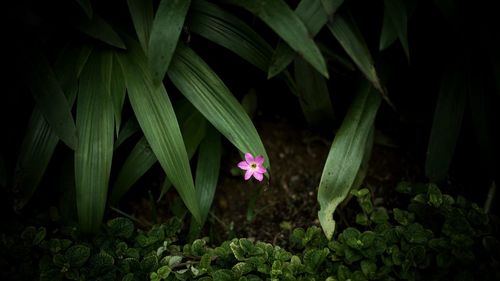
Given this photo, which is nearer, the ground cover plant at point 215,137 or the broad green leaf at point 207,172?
the ground cover plant at point 215,137

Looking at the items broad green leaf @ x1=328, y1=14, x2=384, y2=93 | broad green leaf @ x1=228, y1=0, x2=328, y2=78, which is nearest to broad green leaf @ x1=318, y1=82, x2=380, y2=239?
broad green leaf @ x1=328, y1=14, x2=384, y2=93

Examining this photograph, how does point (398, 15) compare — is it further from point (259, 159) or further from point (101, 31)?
point (101, 31)

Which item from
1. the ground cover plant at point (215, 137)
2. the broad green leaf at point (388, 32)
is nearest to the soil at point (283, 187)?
the ground cover plant at point (215, 137)

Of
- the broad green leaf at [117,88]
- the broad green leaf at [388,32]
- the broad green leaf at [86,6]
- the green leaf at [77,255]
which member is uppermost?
the broad green leaf at [388,32]

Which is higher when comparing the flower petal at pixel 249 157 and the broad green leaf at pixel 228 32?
the broad green leaf at pixel 228 32

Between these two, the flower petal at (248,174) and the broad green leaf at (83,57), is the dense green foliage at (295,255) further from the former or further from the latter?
the broad green leaf at (83,57)

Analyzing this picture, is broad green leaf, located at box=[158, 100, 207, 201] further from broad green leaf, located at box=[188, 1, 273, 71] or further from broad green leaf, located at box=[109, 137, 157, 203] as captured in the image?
broad green leaf, located at box=[188, 1, 273, 71]

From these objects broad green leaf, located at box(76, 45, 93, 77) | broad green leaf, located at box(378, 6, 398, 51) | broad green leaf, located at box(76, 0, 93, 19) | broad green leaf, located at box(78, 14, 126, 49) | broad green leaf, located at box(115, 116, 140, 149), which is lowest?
broad green leaf, located at box(115, 116, 140, 149)

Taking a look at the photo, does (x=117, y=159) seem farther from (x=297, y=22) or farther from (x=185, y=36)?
(x=297, y=22)

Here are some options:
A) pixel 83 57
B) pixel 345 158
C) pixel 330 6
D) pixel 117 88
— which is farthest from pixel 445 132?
pixel 83 57
